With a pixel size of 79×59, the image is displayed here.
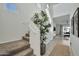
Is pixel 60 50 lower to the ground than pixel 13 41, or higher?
lower

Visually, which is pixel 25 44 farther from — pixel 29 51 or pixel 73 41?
pixel 73 41

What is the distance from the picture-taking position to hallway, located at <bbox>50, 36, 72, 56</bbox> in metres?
1.93

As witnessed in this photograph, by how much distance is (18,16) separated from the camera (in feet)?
6.36

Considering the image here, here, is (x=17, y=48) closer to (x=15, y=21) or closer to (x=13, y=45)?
(x=13, y=45)

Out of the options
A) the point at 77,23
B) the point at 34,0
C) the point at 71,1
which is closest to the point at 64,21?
the point at 77,23

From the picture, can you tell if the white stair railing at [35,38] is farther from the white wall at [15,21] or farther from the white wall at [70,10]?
the white wall at [70,10]

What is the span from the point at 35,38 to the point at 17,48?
375mm

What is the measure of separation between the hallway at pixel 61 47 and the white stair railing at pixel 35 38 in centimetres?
29

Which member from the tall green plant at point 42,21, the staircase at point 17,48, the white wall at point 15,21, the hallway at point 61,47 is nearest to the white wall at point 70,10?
the hallway at point 61,47

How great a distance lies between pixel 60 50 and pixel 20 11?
1030mm

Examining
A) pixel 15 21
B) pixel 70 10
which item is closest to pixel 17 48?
pixel 15 21

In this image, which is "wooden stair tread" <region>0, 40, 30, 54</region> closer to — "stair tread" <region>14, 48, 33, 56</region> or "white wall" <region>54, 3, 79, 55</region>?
"stair tread" <region>14, 48, 33, 56</region>

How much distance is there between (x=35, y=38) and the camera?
200cm

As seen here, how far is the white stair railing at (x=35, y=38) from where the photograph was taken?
199 centimetres
